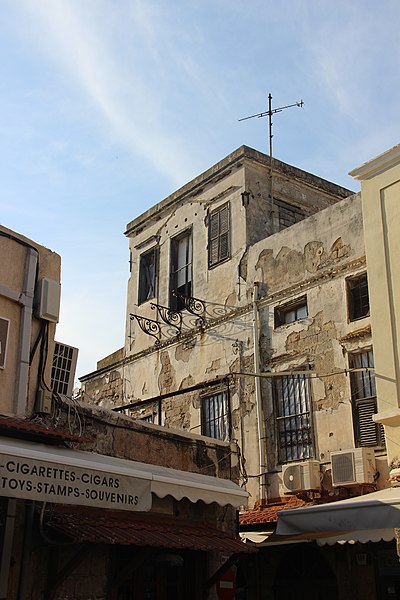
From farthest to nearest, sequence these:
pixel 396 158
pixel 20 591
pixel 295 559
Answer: pixel 295 559 < pixel 396 158 < pixel 20 591

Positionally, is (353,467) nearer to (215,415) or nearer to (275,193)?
(215,415)

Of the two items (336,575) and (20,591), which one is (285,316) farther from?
(20,591)

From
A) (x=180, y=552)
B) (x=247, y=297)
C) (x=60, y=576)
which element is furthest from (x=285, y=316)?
(x=60, y=576)

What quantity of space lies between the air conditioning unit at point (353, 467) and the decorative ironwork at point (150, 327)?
6387 millimetres

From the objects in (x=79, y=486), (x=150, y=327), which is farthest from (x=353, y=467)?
(x=150, y=327)

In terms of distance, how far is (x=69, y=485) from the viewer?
7.04 metres

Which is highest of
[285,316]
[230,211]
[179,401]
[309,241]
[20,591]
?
[230,211]

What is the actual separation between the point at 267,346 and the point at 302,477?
9.56 ft

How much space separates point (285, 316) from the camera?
47.0ft

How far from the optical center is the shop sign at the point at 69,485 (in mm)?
6504

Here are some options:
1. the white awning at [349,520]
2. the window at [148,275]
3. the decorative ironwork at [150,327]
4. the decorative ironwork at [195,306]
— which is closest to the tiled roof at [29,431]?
the white awning at [349,520]

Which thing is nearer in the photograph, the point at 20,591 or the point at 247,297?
the point at 20,591

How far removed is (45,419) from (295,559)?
6747 mm

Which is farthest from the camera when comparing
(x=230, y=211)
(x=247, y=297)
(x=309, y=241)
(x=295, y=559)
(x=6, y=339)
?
(x=230, y=211)
